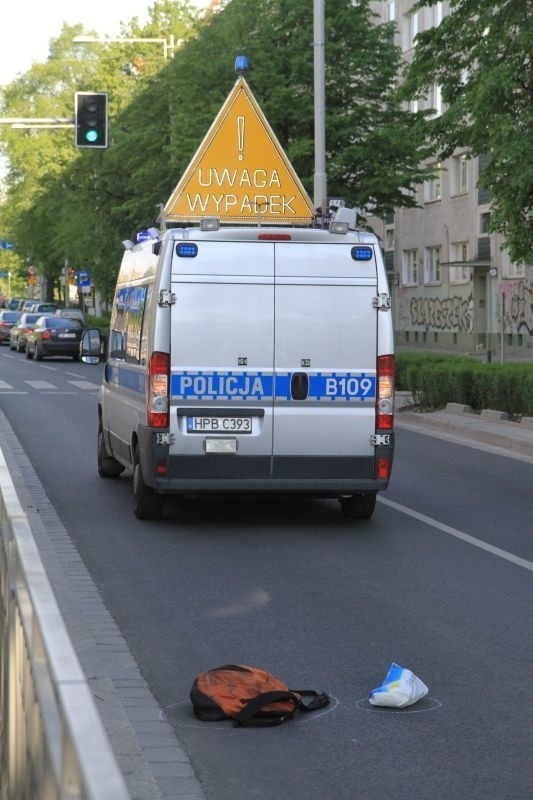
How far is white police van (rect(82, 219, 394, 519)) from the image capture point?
1179 cm

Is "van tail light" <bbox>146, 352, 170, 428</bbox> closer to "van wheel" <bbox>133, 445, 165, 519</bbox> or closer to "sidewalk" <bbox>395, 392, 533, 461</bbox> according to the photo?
"van wheel" <bbox>133, 445, 165, 519</bbox>

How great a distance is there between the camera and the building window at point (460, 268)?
5834 cm

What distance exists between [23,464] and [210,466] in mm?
5362

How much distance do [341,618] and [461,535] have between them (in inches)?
146

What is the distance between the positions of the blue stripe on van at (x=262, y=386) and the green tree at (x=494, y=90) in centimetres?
1230

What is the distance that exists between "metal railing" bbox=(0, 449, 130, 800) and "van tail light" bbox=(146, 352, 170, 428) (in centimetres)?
690

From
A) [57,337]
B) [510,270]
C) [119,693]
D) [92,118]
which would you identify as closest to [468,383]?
[92,118]

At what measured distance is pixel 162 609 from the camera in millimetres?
8555

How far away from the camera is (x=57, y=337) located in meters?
51.6

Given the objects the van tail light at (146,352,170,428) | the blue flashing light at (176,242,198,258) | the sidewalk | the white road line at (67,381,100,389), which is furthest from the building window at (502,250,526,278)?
the van tail light at (146,352,170,428)

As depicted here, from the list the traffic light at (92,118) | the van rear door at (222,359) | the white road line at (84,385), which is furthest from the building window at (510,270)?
the van rear door at (222,359)

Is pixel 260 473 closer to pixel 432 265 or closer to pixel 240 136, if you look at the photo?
pixel 240 136

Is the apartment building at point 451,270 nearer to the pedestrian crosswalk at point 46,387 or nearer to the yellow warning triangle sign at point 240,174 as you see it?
the pedestrian crosswalk at point 46,387

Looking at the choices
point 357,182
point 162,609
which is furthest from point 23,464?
point 357,182
